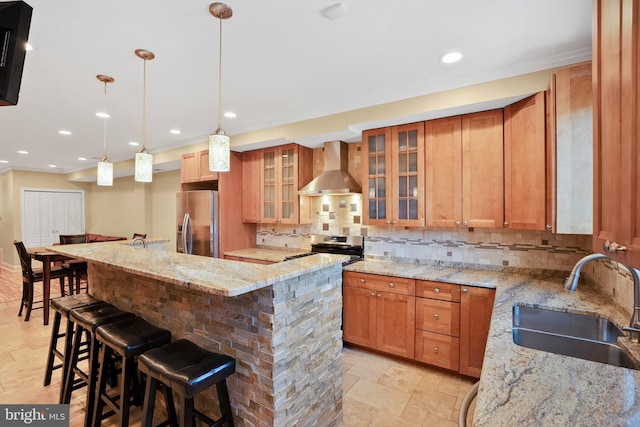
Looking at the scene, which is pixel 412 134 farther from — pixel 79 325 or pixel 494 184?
pixel 79 325

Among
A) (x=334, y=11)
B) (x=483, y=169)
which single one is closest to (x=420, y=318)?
(x=483, y=169)

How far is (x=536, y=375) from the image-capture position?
1035mm

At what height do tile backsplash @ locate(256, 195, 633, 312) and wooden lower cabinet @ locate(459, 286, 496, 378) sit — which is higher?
tile backsplash @ locate(256, 195, 633, 312)

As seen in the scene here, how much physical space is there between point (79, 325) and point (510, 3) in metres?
3.36

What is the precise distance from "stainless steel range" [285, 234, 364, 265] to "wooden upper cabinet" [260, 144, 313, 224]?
13.8 inches

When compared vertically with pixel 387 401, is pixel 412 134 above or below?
above

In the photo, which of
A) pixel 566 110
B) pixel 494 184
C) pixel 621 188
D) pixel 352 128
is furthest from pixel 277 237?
pixel 621 188

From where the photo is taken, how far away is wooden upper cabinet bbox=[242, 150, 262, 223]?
4270 millimetres

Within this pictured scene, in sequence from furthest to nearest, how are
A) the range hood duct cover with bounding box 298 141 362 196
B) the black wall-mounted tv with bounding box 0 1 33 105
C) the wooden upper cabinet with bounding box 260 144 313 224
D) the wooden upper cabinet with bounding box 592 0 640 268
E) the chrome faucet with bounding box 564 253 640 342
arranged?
the wooden upper cabinet with bounding box 260 144 313 224, the range hood duct cover with bounding box 298 141 362 196, the chrome faucet with bounding box 564 253 640 342, the black wall-mounted tv with bounding box 0 1 33 105, the wooden upper cabinet with bounding box 592 0 640 268

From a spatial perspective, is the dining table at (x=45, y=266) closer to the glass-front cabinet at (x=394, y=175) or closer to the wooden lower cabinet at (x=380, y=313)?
the wooden lower cabinet at (x=380, y=313)

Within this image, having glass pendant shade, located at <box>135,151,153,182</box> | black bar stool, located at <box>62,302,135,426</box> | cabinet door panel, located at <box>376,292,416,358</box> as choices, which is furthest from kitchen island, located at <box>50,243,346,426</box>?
cabinet door panel, located at <box>376,292,416,358</box>

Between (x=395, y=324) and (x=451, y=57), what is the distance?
230cm

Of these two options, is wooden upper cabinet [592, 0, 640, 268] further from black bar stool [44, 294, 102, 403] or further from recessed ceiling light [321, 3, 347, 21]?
black bar stool [44, 294, 102, 403]

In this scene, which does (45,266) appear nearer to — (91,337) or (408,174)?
(91,337)
